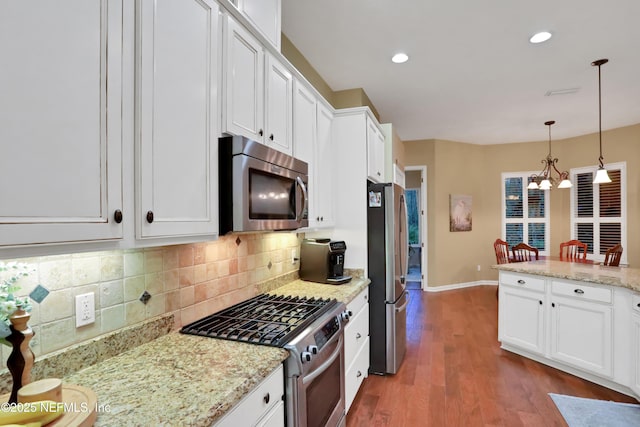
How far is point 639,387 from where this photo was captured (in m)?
2.42

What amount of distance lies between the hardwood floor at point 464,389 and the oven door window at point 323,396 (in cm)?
59

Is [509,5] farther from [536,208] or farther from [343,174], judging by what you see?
[536,208]

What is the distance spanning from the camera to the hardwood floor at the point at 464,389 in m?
2.35

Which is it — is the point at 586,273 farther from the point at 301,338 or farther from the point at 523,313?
the point at 301,338

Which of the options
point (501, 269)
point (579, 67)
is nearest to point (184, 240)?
point (501, 269)

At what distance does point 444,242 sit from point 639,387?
4026mm

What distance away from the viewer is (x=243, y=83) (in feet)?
5.19

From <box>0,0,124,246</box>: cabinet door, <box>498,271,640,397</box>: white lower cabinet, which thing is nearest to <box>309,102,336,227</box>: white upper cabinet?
<box>0,0,124,246</box>: cabinet door

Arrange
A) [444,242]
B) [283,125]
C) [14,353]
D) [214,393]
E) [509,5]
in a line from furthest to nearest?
[444,242] < [509,5] < [283,125] < [214,393] < [14,353]

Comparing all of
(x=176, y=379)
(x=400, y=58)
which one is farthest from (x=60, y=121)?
(x=400, y=58)

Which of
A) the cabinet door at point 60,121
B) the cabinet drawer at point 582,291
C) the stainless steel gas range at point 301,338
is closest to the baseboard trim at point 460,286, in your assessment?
the cabinet drawer at point 582,291

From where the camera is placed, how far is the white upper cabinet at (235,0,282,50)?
1.66 m

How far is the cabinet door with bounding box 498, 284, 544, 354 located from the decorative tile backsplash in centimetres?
260

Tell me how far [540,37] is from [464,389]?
2967mm
